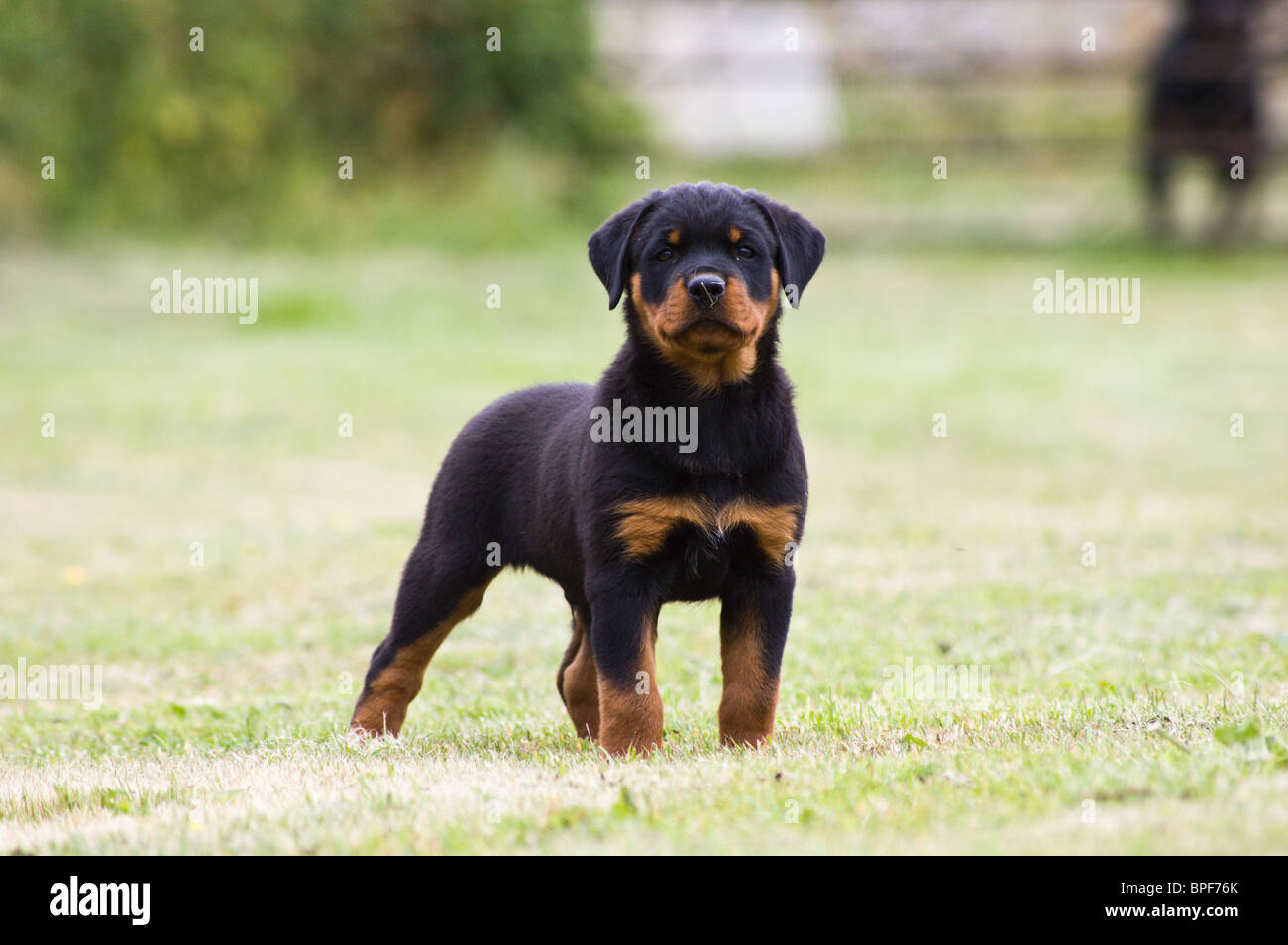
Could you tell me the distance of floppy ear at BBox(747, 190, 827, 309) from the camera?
521 centimetres

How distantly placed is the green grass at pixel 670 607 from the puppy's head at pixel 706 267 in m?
1.24

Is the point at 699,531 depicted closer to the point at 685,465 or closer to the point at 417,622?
the point at 685,465

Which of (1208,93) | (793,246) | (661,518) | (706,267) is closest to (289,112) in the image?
(1208,93)

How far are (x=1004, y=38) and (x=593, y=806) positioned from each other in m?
24.6

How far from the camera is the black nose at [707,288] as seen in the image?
15.8 ft

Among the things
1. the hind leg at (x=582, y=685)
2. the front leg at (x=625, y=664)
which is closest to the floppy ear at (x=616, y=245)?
the front leg at (x=625, y=664)

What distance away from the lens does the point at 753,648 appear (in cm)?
503

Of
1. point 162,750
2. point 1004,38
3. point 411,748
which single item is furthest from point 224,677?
point 1004,38

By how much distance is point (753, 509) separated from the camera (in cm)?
494

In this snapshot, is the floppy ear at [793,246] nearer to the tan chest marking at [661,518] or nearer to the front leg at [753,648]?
the tan chest marking at [661,518]

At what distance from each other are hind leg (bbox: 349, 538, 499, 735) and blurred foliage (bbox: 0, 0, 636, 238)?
58.3ft

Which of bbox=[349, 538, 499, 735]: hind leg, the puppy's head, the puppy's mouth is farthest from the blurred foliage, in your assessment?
the puppy's mouth

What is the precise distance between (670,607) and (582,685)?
3.50 m
